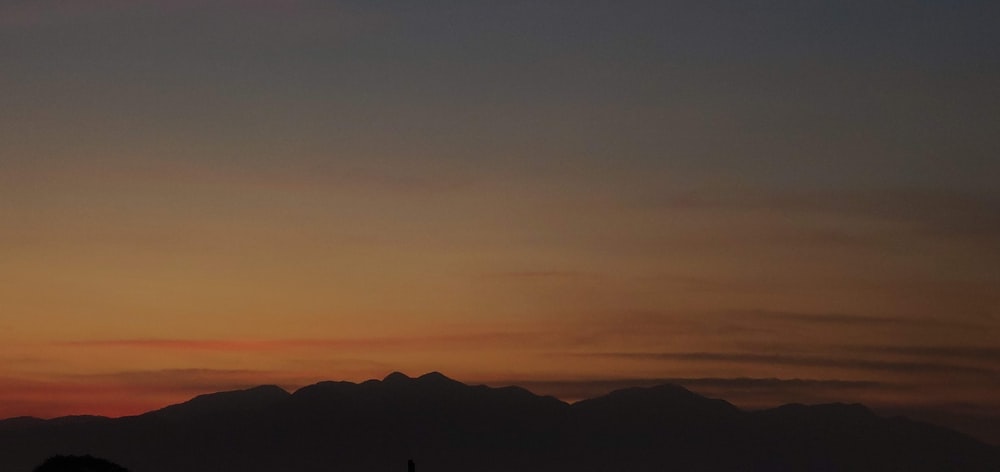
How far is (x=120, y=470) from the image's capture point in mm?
81500

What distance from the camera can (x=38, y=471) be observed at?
7931 cm

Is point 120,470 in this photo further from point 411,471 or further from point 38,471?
point 411,471

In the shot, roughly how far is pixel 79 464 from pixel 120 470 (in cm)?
236

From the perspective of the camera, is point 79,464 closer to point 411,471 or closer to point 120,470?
point 120,470

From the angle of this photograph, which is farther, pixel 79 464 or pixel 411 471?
pixel 79 464

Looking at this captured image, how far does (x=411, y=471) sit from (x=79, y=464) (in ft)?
63.5

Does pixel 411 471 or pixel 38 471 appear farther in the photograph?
pixel 38 471

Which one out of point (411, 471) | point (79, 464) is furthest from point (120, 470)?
point (411, 471)

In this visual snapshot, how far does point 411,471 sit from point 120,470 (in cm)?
1841

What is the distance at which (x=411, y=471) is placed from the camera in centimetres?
7256

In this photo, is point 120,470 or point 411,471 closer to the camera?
point 411,471

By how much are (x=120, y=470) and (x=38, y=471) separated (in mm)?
4319

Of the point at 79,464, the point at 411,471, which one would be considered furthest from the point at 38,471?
the point at 411,471
